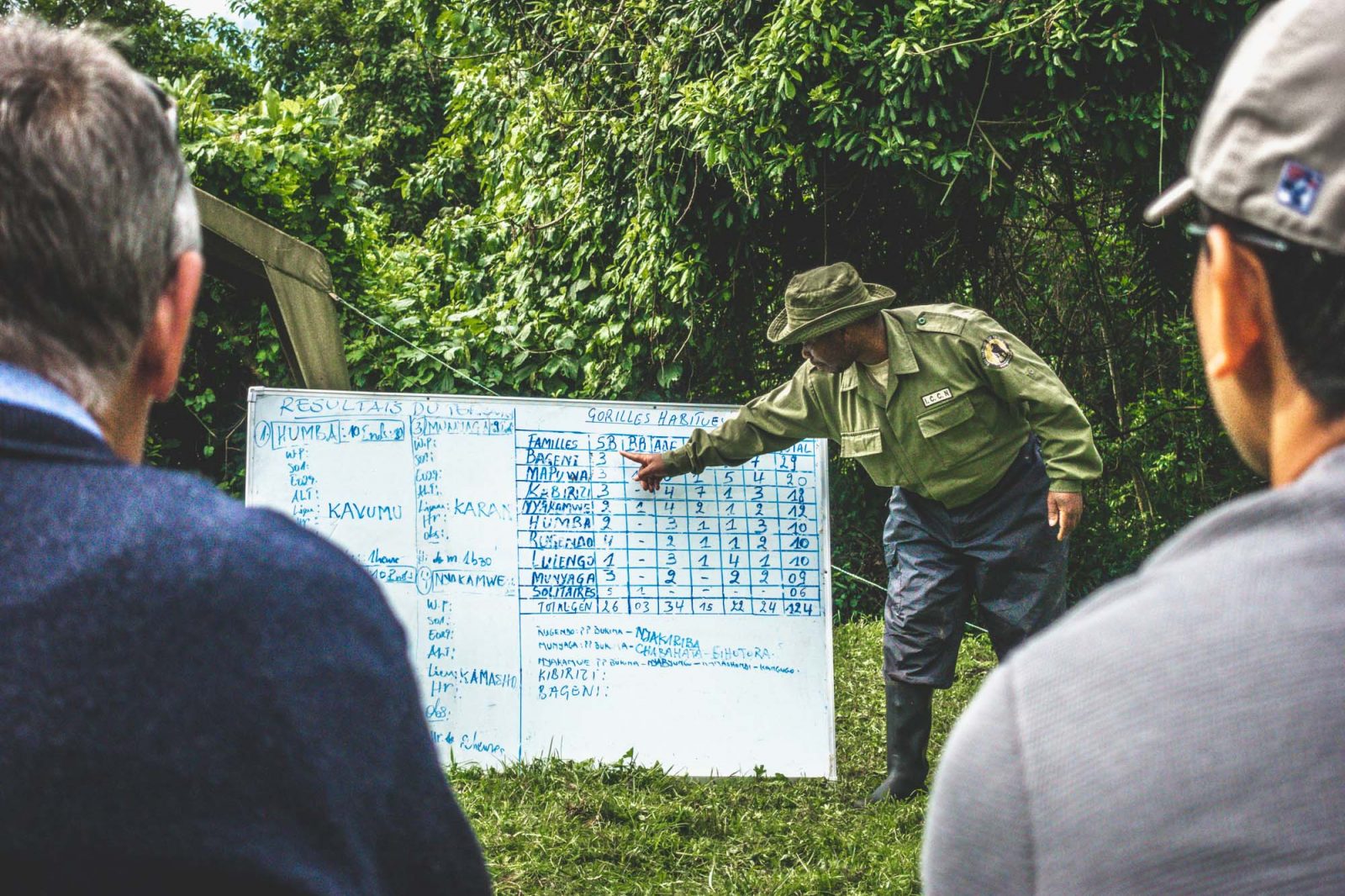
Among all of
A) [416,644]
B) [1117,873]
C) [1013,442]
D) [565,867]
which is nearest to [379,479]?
[416,644]

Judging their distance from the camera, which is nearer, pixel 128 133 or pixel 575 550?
pixel 128 133

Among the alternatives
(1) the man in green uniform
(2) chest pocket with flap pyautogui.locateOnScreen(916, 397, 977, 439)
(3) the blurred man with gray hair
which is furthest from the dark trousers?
(3) the blurred man with gray hair

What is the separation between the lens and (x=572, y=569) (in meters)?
4.35

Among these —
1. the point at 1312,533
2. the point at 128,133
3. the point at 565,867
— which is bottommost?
the point at 565,867

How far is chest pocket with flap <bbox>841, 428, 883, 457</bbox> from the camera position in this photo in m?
4.18

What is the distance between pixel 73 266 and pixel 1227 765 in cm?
88

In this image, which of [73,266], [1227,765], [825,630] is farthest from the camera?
[825,630]

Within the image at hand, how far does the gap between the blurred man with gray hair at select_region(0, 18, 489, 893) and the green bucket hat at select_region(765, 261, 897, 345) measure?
325cm

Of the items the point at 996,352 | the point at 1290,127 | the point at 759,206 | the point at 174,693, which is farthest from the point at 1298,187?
the point at 759,206

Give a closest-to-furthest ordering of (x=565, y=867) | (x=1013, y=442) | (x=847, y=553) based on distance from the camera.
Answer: (x=565, y=867) → (x=1013, y=442) → (x=847, y=553)

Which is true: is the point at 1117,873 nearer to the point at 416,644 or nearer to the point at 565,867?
the point at 565,867

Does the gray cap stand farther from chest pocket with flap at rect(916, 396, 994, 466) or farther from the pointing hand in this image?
the pointing hand

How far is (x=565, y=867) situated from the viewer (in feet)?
11.4

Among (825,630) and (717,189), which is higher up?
(717,189)
